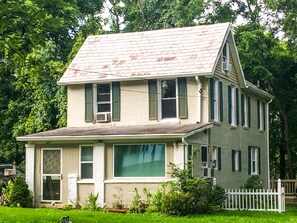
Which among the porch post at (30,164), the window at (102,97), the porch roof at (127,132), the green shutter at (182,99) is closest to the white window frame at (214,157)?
the porch roof at (127,132)

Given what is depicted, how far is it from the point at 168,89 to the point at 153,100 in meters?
0.79

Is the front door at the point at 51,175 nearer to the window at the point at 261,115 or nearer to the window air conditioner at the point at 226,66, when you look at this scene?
the window air conditioner at the point at 226,66

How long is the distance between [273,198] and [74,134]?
28.0ft

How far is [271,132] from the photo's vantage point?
41.5 m

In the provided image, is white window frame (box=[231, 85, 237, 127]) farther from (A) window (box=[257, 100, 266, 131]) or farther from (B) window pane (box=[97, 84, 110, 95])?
(B) window pane (box=[97, 84, 110, 95])

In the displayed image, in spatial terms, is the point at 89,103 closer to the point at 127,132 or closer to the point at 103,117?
the point at 103,117

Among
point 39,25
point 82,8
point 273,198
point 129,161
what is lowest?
point 273,198

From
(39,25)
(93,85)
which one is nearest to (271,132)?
(93,85)

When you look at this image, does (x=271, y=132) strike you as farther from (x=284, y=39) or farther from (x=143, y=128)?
(x=143, y=128)

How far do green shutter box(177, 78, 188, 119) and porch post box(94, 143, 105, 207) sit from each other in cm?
362

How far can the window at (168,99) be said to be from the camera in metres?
24.5

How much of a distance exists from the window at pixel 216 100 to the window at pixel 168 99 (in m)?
1.56

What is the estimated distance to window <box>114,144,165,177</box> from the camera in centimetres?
2233

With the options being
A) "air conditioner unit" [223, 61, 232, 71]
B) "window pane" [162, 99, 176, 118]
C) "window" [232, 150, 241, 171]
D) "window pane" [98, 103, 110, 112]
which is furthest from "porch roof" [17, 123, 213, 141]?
"window" [232, 150, 241, 171]
